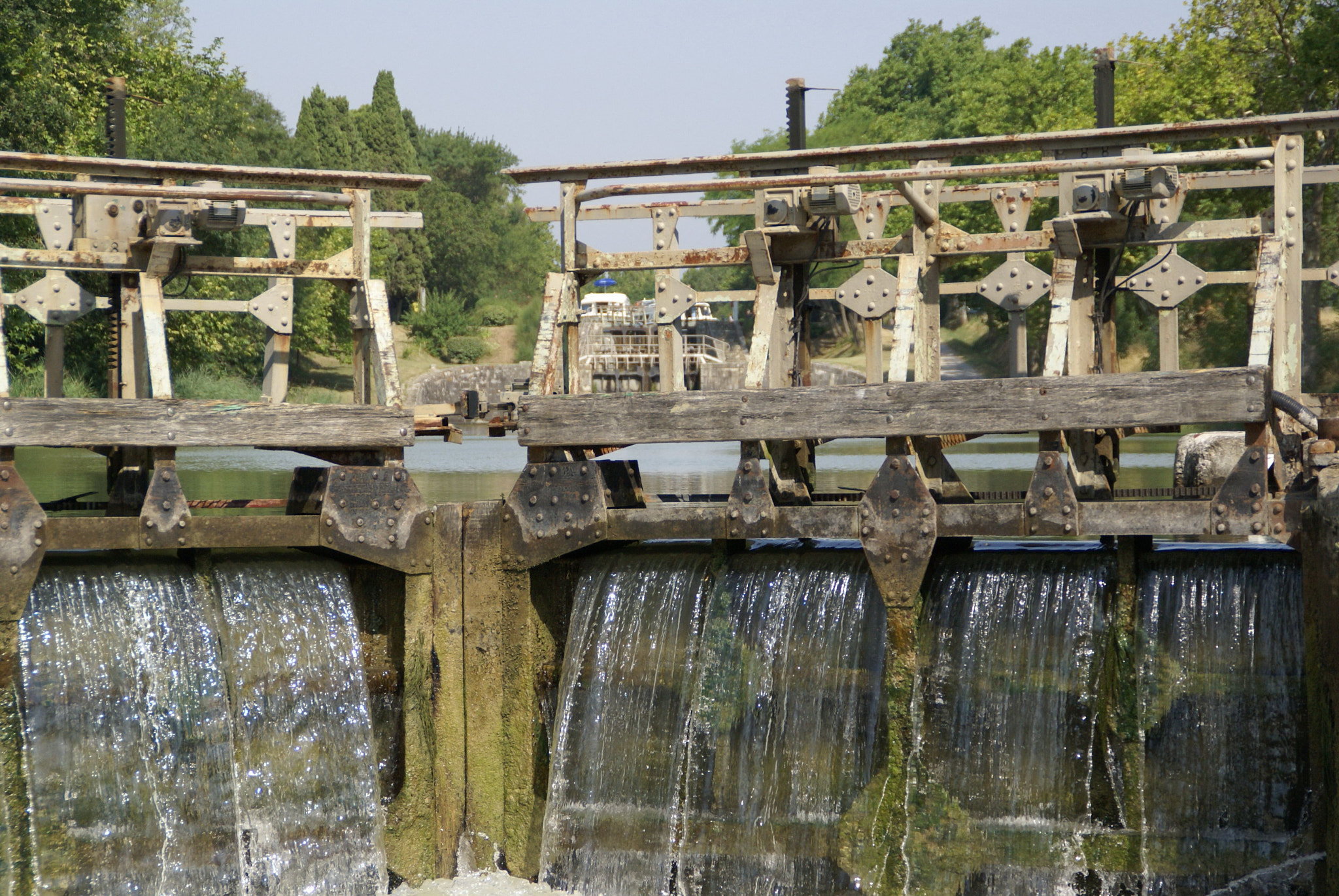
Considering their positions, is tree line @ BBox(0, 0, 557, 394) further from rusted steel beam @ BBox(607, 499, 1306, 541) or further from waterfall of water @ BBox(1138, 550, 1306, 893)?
waterfall of water @ BBox(1138, 550, 1306, 893)

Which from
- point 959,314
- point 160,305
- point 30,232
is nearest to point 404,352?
point 959,314

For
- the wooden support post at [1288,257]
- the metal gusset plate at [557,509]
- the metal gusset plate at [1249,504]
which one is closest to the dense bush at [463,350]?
the metal gusset plate at [557,509]

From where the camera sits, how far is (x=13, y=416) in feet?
28.2

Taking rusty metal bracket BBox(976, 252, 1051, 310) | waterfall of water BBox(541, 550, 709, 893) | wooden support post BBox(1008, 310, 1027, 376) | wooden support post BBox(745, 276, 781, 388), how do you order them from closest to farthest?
1. wooden support post BBox(745, 276, 781, 388)
2. waterfall of water BBox(541, 550, 709, 893)
3. rusty metal bracket BBox(976, 252, 1051, 310)
4. wooden support post BBox(1008, 310, 1027, 376)

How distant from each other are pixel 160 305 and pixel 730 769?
4.97 m

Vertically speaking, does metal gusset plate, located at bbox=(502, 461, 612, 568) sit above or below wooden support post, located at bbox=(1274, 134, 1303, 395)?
below

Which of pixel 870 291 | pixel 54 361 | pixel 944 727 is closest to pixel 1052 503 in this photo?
pixel 944 727

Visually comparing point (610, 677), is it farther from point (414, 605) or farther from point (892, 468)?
point (892, 468)

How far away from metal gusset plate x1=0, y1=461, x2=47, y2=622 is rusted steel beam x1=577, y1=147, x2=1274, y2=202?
4.11m

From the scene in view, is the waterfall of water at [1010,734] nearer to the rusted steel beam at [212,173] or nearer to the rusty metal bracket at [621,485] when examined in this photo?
the rusty metal bracket at [621,485]

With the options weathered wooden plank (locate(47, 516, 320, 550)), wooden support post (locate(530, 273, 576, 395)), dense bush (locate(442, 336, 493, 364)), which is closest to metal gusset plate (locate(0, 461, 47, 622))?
weathered wooden plank (locate(47, 516, 320, 550))

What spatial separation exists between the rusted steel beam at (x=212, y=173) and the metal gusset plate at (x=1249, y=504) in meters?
5.52

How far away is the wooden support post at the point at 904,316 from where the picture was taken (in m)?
8.75

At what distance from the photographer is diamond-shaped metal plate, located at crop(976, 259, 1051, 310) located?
13062 millimetres
